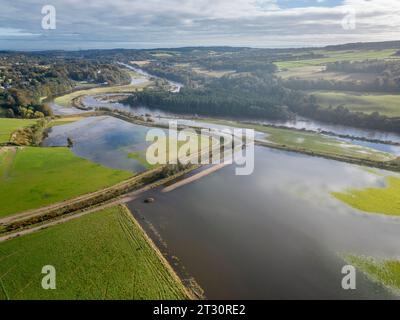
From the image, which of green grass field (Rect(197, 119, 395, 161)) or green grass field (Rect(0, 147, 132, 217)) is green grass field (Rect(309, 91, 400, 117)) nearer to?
green grass field (Rect(197, 119, 395, 161))

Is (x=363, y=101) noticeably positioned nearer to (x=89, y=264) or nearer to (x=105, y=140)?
(x=105, y=140)

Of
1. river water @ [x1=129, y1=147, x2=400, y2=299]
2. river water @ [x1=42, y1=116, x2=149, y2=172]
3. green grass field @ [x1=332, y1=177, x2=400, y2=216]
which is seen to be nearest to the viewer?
river water @ [x1=129, y1=147, x2=400, y2=299]

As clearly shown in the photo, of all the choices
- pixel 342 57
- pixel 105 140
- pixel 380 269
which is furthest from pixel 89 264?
pixel 342 57

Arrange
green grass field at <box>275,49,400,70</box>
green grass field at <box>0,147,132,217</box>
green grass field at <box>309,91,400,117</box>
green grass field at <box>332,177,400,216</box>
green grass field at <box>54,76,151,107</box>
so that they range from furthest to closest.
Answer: green grass field at <box>275,49,400,70</box>
green grass field at <box>54,76,151,107</box>
green grass field at <box>309,91,400,117</box>
green grass field at <box>0,147,132,217</box>
green grass field at <box>332,177,400,216</box>

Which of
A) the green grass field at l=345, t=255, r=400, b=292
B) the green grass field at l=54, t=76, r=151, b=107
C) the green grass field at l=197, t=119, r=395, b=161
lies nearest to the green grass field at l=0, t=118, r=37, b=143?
the green grass field at l=54, t=76, r=151, b=107

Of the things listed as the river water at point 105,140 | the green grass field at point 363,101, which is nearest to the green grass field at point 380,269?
the river water at point 105,140
